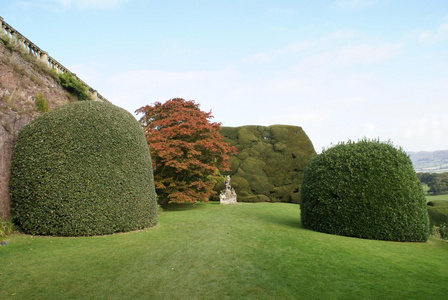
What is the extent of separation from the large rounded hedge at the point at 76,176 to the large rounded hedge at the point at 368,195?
5584 mm

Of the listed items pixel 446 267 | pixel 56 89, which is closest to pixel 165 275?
pixel 446 267

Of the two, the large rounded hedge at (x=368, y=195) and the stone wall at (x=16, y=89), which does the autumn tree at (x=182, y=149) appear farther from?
the large rounded hedge at (x=368, y=195)

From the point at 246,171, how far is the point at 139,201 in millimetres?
11866

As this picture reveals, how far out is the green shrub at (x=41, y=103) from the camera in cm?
879

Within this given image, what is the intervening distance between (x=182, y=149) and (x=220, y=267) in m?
9.17

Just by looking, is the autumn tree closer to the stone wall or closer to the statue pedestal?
the statue pedestal

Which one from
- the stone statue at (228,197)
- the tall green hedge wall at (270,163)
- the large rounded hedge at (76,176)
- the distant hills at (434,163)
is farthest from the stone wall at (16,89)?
the distant hills at (434,163)

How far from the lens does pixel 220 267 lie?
197 inches

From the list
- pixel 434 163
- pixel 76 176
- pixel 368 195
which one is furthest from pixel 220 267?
pixel 434 163

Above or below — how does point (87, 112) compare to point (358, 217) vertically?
above

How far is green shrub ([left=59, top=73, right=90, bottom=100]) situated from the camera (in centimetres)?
1058

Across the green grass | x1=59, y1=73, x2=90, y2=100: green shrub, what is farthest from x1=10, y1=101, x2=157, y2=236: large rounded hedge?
x1=59, y1=73, x2=90, y2=100: green shrub

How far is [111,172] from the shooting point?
25.2 ft

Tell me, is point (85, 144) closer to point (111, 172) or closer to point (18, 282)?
point (111, 172)
